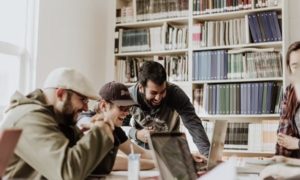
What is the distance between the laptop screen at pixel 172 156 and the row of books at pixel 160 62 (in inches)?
98.4

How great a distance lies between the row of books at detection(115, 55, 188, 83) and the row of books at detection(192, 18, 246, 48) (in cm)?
26

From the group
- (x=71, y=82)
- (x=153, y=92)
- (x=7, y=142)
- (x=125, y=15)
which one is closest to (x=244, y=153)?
(x=153, y=92)

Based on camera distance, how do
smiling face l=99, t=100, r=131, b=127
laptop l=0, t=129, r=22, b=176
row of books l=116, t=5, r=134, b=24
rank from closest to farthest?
laptop l=0, t=129, r=22, b=176, smiling face l=99, t=100, r=131, b=127, row of books l=116, t=5, r=134, b=24

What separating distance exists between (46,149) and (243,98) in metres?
2.81

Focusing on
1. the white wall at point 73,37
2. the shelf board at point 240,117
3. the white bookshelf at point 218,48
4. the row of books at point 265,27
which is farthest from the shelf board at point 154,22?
the shelf board at point 240,117

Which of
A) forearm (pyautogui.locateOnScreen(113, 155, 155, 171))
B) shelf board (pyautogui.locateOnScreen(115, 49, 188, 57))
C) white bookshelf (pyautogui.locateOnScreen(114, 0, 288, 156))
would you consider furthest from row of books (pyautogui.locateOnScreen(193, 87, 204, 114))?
forearm (pyautogui.locateOnScreen(113, 155, 155, 171))

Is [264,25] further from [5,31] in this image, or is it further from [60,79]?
[60,79]

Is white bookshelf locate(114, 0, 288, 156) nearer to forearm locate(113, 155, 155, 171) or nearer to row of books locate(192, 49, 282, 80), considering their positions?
row of books locate(192, 49, 282, 80)


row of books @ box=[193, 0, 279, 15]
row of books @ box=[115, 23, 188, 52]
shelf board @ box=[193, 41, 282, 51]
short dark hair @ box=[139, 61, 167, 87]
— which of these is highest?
row of books @ box=[193, 0, 279, 15]

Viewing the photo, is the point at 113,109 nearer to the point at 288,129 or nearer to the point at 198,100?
the point at 288,129

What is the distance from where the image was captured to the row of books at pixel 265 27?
3.85m

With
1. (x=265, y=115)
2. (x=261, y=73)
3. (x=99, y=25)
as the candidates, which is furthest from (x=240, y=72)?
(x=99, y=25)

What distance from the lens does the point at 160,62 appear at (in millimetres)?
4379

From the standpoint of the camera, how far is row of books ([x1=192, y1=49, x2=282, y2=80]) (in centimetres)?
387
